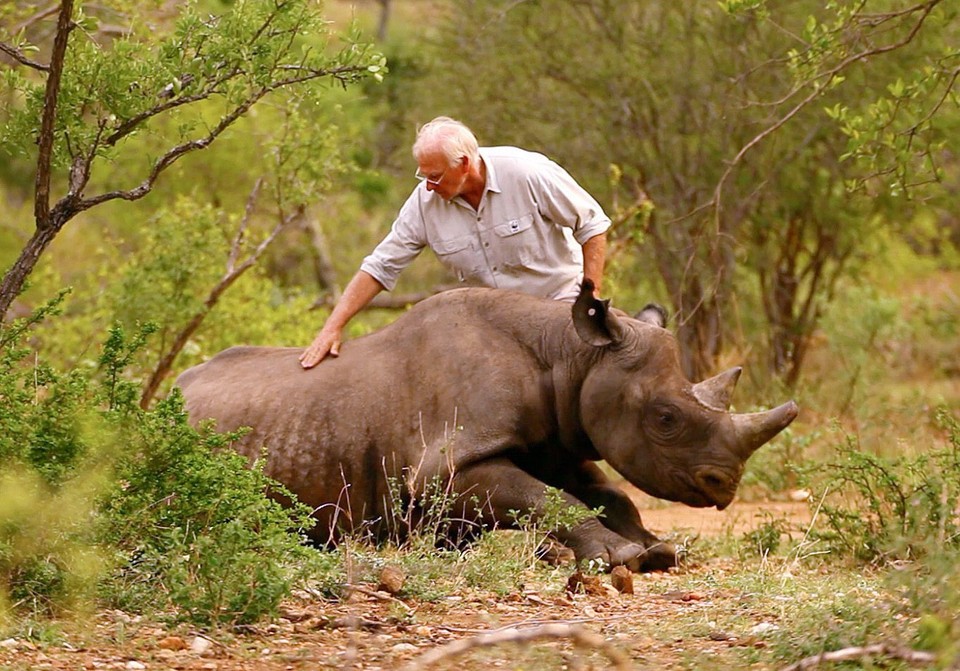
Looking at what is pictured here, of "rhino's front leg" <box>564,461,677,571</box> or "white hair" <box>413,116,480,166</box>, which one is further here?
"white hair" <box>413,116,480,166</box>

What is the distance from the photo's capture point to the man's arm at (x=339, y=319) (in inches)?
351

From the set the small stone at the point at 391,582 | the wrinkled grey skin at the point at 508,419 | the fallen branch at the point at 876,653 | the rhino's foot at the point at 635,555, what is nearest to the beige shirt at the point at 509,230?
the wrinkled grey skin at the point at 508,419

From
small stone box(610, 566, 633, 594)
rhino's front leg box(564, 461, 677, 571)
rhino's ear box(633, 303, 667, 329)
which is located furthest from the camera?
rhino's ear box(633, 303, 667, 329)

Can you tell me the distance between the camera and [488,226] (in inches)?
346

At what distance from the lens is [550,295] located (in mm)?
9062

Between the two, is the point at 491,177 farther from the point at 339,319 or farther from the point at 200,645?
the point at 200,645

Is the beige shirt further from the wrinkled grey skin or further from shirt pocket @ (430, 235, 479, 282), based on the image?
the wrinkled grey skin

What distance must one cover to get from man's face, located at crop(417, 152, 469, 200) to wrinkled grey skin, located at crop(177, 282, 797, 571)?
56cm

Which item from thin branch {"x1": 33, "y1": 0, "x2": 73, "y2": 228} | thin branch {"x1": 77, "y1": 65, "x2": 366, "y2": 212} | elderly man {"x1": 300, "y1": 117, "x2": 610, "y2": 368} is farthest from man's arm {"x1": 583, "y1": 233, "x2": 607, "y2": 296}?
thin branch {"x1": 33, "y1": 0, "x2": 73, "y2": 228}

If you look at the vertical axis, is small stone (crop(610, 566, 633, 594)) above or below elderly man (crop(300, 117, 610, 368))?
below

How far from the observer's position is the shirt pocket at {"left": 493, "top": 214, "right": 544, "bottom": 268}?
8.73 metres

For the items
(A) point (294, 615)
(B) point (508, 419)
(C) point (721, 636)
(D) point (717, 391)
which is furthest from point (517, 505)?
(C) point (721, 636)

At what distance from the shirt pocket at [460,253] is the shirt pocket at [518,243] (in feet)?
0.49

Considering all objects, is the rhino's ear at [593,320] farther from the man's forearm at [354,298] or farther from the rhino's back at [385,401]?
the man's forearm at [354,298]
